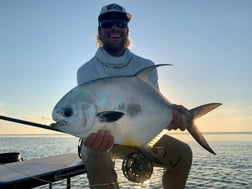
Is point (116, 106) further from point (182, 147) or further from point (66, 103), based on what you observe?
point (182, 147)

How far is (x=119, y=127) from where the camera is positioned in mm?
3219

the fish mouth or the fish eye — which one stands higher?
the fish eye

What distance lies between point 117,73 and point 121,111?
1.49m

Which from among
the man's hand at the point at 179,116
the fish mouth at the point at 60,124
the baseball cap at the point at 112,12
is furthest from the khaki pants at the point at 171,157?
the baseball cap at the point at 112,12

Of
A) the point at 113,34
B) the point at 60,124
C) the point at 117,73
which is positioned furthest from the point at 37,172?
the point at 60,124

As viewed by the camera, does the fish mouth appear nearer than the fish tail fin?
Yes

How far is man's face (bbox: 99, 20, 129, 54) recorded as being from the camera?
15.2 feet

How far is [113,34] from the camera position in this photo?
183 inches

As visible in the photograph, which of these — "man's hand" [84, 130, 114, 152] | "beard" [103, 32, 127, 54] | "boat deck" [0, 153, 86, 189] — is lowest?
"boat deck" [0, 153, 86, 189]

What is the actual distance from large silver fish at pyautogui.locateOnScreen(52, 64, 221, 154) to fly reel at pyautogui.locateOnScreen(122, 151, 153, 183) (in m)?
0.75

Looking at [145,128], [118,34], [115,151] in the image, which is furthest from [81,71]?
[145,128]

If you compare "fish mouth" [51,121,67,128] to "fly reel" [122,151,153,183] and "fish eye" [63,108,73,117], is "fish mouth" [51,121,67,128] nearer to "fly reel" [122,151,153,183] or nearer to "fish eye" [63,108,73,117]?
"fish eye" [63,108,73,117]

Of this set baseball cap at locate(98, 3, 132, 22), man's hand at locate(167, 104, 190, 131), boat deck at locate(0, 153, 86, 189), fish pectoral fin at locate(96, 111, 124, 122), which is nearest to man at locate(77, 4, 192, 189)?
baseball cap at locate(98, 3, 132, 22)

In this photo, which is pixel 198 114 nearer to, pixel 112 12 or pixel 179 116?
pixel 179 116
